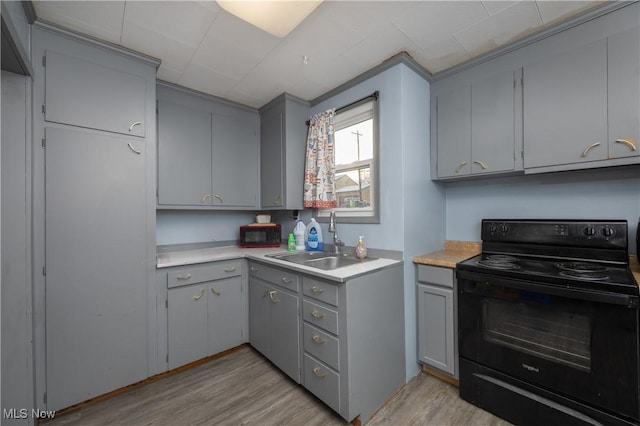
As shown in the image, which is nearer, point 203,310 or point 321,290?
point 321,290

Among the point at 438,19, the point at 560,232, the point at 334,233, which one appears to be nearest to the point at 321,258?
the point at 334,233

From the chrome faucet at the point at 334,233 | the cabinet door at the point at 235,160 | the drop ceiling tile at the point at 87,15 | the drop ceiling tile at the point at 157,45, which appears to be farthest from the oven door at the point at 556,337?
the drop ceiling tile at the point at 87,15

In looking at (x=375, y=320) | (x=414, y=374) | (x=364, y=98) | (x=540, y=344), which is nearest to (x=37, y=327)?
(x=375, y=320)

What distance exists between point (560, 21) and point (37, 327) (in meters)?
3.68

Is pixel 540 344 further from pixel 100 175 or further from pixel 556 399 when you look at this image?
pixel 100 175

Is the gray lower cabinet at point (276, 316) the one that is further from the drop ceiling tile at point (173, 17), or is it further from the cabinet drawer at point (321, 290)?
the drop ceiling tile at point (173, 17)

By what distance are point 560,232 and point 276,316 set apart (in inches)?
82.6

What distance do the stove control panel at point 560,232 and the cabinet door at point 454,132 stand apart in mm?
499

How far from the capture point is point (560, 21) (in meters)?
1.62

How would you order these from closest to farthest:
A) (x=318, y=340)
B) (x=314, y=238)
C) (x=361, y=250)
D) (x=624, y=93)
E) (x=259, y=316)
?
(x=624, y=93) < (x=318, y=340) < (x=361, y=250) < (x=259, y=316) < (x=314, y=238)

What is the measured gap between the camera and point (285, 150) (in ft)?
8.77

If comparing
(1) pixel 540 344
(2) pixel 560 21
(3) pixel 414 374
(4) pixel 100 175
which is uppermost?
(2) pixel 560 21

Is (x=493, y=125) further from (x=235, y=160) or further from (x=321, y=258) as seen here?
(x=235, y=160)

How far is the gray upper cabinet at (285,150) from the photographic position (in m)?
2.67
